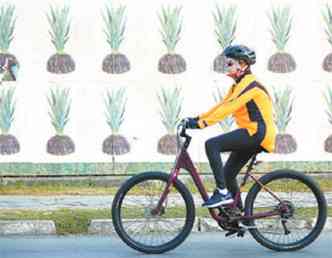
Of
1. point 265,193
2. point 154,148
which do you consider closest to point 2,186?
point 154,148

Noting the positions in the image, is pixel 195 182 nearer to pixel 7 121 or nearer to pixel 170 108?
pixel 170 108

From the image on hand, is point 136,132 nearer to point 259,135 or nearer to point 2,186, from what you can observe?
point 2,186

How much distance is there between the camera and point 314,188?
8.91 meters

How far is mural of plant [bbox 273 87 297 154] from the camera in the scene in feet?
45.4

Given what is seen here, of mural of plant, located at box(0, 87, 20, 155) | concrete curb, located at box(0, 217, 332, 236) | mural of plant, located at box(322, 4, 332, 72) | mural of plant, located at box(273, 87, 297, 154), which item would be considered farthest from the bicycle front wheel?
mural of plant, located at box(322, 4, 332, 72)

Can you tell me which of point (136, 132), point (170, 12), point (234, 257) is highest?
point (170, 12)

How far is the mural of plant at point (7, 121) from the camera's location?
13.5 m

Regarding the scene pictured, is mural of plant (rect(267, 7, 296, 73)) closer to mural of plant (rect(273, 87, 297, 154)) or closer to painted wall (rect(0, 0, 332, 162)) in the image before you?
painted wall (rect(0, 0, 332, 162))

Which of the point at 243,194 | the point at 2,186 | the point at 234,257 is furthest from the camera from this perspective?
the point at 2,186

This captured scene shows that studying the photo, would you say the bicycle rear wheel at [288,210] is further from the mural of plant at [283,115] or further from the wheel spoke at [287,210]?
the mural of plant at [283,115]

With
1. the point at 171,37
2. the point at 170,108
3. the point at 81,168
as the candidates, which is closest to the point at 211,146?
the point at 170,108

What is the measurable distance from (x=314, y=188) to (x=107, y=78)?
5.33 m

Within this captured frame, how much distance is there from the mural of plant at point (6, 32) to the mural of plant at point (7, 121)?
218 mm

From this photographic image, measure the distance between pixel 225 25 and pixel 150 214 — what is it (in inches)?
208
